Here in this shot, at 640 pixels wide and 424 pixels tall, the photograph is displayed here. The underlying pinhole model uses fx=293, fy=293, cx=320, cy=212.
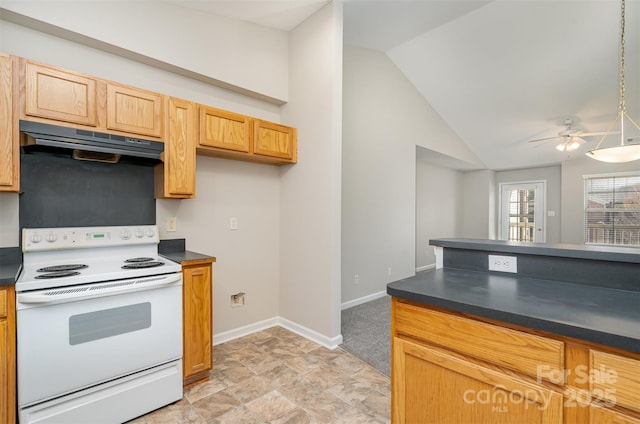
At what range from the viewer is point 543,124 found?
16.9 feet

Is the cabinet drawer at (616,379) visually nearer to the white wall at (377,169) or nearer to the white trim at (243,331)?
the white trim at (243,331)

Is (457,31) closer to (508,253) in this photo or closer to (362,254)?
(362,254)

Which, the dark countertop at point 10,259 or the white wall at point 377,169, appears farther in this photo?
the white wall at point 377,169

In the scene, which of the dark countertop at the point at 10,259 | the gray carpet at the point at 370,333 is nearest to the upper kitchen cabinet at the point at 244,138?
the dark countertop at the point at 10,259

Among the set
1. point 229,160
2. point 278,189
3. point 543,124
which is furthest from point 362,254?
point 543,124

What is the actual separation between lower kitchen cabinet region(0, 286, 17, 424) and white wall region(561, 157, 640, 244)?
27.4 ft

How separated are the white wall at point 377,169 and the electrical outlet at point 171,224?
6.48 ft

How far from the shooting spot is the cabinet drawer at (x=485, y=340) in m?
0.94

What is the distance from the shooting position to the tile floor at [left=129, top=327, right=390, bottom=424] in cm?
178

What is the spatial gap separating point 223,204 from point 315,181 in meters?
0.91

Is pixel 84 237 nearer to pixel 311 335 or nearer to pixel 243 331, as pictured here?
pixel 243 331

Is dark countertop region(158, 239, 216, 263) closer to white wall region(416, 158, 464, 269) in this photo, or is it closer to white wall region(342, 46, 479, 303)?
white wall region(342, 46, 479, 303)

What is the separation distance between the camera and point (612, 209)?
5875 mm

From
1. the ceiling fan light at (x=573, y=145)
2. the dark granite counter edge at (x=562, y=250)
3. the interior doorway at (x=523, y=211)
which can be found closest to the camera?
the dark granite counter edge at (x=562, y=250)
